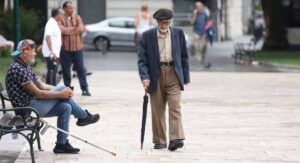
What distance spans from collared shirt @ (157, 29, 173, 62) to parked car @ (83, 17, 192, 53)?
85.3ft

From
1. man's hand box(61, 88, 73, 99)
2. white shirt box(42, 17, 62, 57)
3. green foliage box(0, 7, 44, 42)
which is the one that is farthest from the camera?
green foliage box(0, 7, 44, 42)

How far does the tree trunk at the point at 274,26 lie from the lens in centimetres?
3670

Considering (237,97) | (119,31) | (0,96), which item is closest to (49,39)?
(237,97)

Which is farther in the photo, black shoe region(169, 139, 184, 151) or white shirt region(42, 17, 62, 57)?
white shirt region(42, 17, 62, 57)

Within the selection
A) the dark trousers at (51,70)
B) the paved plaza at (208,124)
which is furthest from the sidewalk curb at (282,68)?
the dark trousers at (51,70)

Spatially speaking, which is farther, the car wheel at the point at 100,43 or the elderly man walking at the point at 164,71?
the car wheel at the point at 100,43

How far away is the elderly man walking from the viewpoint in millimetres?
11055

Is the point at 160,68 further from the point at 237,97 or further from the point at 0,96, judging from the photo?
the point at 237,97

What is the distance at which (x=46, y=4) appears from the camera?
4038 centimetres

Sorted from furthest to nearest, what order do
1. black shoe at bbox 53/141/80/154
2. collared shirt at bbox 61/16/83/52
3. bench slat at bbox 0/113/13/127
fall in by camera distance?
collared shirt at bbox 61/16/83/52 → black shoe at bbox 53/141/80/154 → bench slat at bbox 0/113/13/127

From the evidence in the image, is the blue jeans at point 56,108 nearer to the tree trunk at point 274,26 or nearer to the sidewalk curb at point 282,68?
the sidewalk curb at point 282,68

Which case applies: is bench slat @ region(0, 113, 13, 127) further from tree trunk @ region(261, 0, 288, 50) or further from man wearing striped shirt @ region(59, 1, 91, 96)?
tree trunk @ region(261, 0, 288, 50)

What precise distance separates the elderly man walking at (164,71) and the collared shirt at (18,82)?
59.3 inches

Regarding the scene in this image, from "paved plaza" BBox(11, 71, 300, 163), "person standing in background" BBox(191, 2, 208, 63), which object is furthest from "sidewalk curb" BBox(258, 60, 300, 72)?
"paved plaza" BBox(11, 71, 300, 163)
